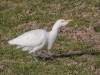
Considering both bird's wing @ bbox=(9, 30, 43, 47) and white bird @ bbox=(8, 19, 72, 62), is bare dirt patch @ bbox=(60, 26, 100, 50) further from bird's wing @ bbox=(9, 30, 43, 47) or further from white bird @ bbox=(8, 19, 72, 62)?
bird's wing @ bbox=(9, 30, 43, 47)

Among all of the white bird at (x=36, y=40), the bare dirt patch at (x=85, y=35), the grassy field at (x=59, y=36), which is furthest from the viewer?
the bare dirt patch at (x=85, y=35)

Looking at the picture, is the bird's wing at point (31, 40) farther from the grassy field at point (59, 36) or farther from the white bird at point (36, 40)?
the grassy field at point (59, 36)

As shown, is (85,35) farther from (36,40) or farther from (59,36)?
(36,40)

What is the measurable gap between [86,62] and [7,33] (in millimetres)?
4049

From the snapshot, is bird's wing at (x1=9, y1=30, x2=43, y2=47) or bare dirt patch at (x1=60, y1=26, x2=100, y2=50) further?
bare dirt patch at (x1=60, y1=26, x2=100, y2=50)

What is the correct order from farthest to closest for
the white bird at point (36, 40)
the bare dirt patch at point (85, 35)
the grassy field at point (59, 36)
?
1. the bare dirt patch at point (85, 35)
2. the white bird at point (36, 40)
3. the grassy field at point (59, 36)

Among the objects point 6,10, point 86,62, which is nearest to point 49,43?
point 86,62

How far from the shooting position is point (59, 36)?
14.8 meters

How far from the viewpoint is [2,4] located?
61.3 feet

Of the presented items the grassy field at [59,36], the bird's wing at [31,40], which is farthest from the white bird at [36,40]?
the grassy field at [59,36]

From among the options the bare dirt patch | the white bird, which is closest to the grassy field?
the bare dirt patch

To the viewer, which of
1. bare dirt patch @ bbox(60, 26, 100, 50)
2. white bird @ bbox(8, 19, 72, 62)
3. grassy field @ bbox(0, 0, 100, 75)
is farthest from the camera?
bare dirt patch @ bbox(60, 26, 100, 50)

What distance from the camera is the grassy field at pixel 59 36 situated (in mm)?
11992

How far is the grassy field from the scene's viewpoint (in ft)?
39.3
